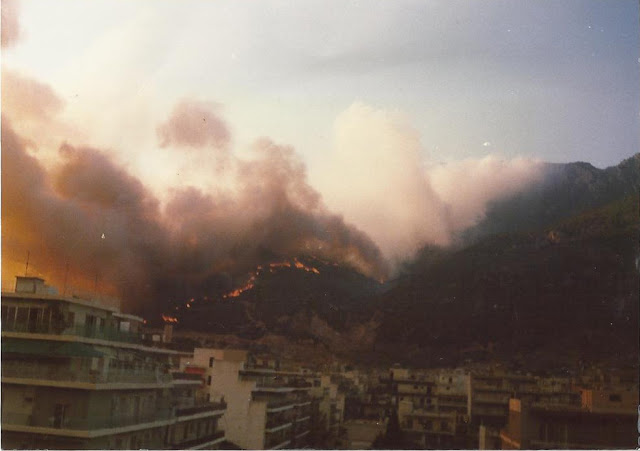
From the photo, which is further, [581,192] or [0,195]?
[581,192]

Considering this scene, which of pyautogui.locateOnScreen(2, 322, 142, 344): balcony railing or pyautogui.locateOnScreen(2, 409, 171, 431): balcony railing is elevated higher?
pyautogui.locateOnScreen(2, 322, 142, 344): balcony railing

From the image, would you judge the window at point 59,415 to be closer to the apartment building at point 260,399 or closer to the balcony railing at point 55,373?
the balcony railing at point 55,373

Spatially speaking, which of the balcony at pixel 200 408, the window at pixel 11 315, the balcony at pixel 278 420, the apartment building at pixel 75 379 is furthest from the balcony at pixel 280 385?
the window at pixel 11 315

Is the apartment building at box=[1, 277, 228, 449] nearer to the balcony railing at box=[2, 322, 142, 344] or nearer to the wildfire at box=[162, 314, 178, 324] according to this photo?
the balcony railing at box=[2, 322, 142, 344]

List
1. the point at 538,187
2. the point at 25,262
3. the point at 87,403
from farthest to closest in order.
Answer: the point at 538,187, the point at 25,262, the point at 87,403

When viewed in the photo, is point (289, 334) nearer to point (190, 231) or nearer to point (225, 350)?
point (225, 350)

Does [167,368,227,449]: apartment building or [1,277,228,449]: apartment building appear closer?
[1,277,228,449]: apartment building

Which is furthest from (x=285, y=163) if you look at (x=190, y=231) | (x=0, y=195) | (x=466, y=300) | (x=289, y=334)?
(x=0, y=195)

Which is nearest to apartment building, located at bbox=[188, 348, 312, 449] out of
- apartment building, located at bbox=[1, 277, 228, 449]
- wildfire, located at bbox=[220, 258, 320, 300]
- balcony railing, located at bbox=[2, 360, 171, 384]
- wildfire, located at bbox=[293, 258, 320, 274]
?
apartment building, located at bbox=[1, 277, 228, 449]
